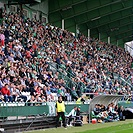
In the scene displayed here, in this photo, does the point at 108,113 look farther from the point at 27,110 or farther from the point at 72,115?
the point at 27,110

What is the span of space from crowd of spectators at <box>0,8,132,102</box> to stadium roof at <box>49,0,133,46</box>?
2051 millimetres

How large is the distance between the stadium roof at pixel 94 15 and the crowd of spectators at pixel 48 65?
2051 millimetres

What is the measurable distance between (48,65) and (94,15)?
700 inches

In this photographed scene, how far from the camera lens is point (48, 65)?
32.8 m

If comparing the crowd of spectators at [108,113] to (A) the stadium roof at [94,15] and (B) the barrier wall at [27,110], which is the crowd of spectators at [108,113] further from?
(A) the stadium roof at [94,15]

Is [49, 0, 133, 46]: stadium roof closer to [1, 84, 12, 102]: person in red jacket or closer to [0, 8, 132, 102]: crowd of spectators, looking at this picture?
[0, 8, 132, 102]: crowd of spectators

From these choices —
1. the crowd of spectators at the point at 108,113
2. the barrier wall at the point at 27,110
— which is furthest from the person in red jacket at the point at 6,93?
the crowd of spectators at the point at 108,113

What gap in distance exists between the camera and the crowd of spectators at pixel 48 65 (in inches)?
1019

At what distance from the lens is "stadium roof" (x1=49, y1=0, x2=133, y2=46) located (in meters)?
45.0

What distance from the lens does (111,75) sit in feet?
150

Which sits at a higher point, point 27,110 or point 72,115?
point 27,110

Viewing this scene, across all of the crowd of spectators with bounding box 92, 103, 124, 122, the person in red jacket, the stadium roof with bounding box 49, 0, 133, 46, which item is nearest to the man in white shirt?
the crowd of spectators with bounding box 92, 103, 124, 122

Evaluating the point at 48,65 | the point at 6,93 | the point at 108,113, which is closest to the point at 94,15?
the point at 48,65

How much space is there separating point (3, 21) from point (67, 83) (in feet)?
22.0
